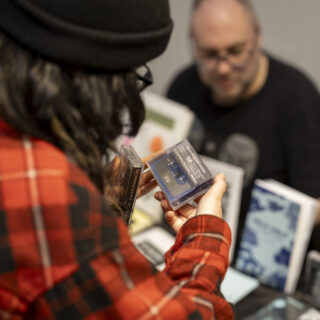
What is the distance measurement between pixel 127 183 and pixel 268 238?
1.93ft

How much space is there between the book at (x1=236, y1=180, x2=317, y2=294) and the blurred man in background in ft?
0.81

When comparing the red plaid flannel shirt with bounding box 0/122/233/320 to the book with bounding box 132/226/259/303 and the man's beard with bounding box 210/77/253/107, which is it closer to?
the book with bounding box 132/226/259/303

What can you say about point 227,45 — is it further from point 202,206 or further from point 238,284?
point 202,206

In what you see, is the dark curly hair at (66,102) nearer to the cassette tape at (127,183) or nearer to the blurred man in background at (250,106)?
Answer: the cassette tape at (127,183)

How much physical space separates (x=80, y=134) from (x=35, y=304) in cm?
17

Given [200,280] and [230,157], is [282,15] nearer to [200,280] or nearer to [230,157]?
[230,157]

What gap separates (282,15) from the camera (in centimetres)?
192

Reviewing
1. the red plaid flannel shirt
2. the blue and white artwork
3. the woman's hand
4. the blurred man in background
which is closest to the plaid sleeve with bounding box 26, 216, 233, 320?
the red plaid flannel shirt

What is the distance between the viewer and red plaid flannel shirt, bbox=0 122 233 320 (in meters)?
0.42

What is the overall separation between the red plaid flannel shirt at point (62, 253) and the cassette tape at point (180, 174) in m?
0.22

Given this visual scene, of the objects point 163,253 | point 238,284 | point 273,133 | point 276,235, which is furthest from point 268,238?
point 273,133

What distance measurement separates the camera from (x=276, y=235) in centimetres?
112

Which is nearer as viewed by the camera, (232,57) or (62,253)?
(62,253)

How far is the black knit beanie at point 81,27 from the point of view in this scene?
16.7 inches
